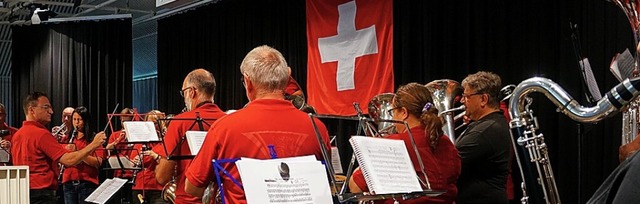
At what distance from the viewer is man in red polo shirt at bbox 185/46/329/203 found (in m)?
2.60

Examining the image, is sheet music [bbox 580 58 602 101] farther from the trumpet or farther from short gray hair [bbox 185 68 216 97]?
the trumpet

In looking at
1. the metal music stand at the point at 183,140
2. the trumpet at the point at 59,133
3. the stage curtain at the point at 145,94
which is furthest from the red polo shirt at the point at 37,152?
the stage curtain at the point at 145,94

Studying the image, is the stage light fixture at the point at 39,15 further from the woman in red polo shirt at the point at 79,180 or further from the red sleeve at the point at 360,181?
the red sleeve at the point at 360,181

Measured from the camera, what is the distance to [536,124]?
8.93 ft

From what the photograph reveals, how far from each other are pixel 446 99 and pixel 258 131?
6.08 feet

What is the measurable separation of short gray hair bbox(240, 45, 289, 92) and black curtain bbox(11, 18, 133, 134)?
A: 8.36 m

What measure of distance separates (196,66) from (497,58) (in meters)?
5.03

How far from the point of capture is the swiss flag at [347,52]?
6438mm

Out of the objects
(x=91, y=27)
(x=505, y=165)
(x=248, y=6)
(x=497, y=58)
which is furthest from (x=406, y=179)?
(x=91, y=27)

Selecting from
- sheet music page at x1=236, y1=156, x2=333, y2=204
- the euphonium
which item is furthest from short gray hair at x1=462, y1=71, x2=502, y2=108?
sheet music page at x1=236, y1=156, x2=333, y2=204

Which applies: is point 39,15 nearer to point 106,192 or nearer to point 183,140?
point 106,192

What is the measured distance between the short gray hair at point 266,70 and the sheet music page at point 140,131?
9.68ft

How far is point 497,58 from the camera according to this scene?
5555mm

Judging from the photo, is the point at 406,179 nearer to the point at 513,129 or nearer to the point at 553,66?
the point at 513,129
